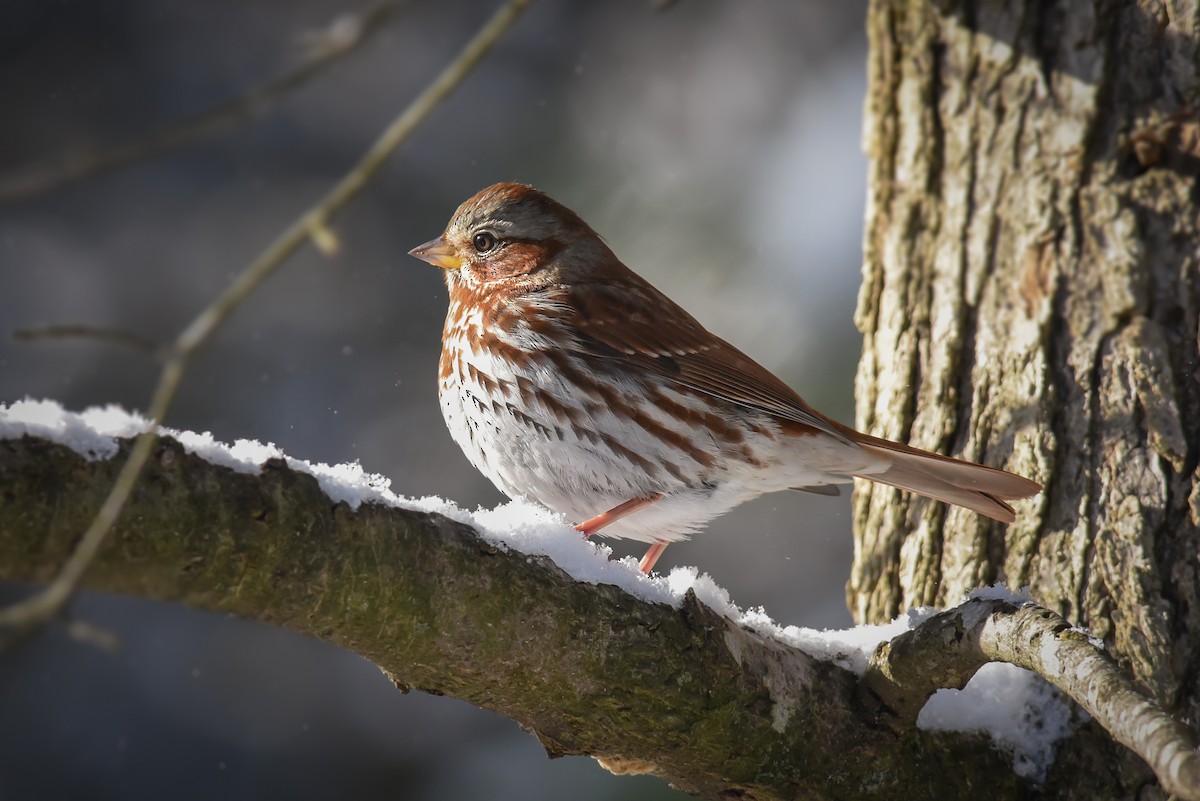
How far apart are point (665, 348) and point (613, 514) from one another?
2.16 feet

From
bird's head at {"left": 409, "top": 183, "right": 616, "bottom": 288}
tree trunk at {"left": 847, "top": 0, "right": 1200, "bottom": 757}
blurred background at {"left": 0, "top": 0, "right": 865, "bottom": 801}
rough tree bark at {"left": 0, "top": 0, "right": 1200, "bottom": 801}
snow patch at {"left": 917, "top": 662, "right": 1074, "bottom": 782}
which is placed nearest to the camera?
rough tree bark at {"left": 0, "top": 0, "right": 1200, "bottom": 801}

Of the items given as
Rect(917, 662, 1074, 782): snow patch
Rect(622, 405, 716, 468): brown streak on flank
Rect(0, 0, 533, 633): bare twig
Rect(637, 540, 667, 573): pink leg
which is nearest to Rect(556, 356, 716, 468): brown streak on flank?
Rect(622, 405, 716, 468): brown streak on flank

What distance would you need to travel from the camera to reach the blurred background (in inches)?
252

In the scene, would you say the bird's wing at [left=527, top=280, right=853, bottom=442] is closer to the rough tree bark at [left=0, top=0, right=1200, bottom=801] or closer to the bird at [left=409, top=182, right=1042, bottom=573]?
the bird at [left=409, top=182, right=1042, bottom=573]

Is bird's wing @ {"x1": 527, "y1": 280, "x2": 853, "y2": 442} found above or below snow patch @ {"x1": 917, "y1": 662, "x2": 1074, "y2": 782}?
above

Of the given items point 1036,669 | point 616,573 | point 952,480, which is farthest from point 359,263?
point 1036,669

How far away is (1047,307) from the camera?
3635mm

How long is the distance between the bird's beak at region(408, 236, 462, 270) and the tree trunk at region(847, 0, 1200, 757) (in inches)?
62.2

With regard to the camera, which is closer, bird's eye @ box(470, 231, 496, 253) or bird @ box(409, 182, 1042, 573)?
bird @ box(409, 182, 1042, 573)

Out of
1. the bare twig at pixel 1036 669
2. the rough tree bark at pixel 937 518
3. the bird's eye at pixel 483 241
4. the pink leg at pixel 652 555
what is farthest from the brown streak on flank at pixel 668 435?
the bare twig at pixel 1036 669

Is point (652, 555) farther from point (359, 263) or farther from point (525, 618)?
point (359, 263)

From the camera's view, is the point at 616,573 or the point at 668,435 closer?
the point at 616,573

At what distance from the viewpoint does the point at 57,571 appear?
2.07m

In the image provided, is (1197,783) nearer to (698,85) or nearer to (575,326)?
(575,326)
